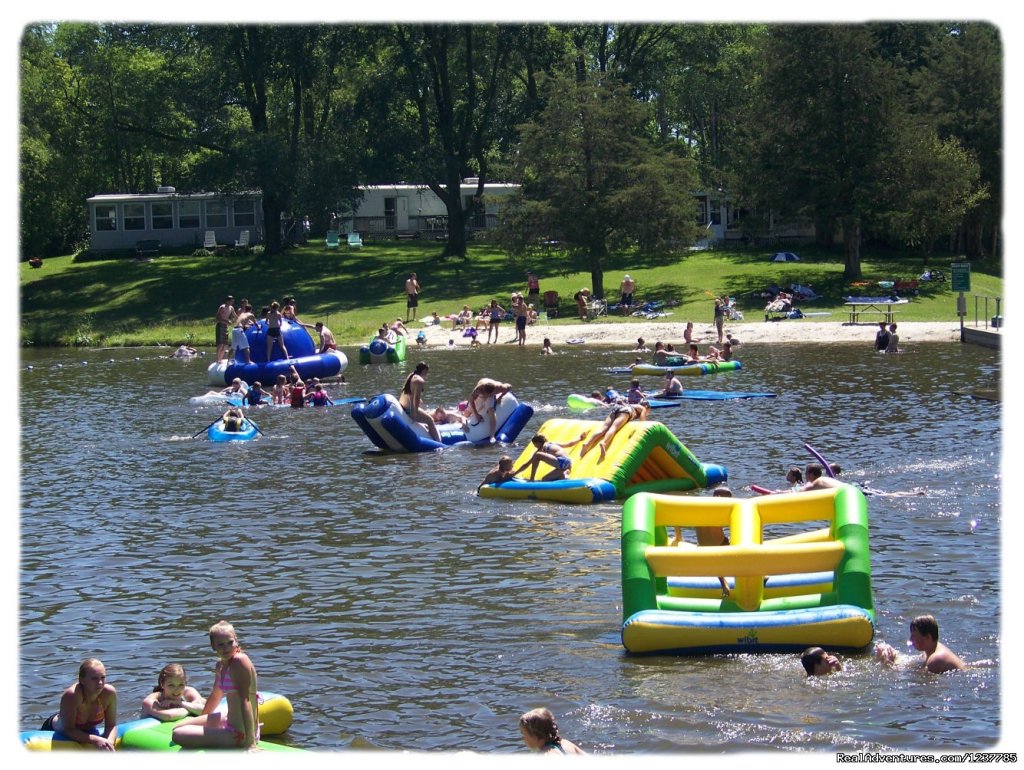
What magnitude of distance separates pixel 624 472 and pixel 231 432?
31.2 ft

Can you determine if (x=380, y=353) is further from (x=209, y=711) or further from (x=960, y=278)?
(x=209, y=711)

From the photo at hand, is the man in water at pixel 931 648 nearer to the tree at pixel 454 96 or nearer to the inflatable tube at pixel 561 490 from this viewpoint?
the inflatable tube at pixel 561 490

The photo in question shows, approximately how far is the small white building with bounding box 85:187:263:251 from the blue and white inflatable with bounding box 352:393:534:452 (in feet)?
145

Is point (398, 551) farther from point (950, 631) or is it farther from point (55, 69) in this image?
point (55, 69)

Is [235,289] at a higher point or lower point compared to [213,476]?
higher

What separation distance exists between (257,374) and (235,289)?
22.3 m

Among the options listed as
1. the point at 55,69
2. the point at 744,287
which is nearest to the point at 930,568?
the point at 744,287

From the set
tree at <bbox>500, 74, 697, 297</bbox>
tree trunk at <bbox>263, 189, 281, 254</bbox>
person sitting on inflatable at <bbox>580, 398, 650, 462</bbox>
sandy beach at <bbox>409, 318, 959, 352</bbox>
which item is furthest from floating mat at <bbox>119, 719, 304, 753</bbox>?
tree trunk at <bbox>263, 189, 281, 254</bbox>

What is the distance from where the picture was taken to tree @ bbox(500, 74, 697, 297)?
46312 millimetres

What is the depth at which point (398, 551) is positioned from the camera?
49.3 feet

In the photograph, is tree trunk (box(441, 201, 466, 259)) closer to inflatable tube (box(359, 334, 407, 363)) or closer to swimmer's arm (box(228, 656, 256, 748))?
inflatable tube (box(359, 334, 407, 363))

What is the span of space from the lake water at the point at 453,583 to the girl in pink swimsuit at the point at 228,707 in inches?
41.6

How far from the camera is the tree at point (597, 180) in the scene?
46.3m

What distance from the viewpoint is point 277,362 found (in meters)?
30.9
